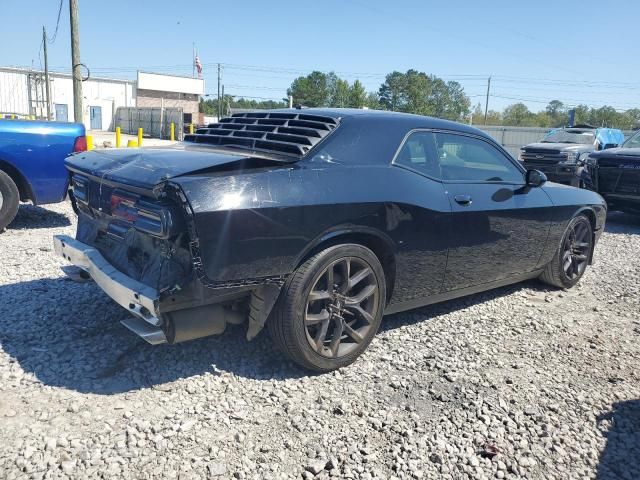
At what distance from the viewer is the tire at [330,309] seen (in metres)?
3.09

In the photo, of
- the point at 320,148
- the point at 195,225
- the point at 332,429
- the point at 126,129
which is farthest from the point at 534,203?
the point at 126,129

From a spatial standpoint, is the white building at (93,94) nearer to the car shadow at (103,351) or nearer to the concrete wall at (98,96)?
the concrete wall at (98,96)

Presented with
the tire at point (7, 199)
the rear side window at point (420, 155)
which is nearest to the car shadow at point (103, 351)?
the rear side window at point (420, 155)

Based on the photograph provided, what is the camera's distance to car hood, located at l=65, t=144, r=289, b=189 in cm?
288

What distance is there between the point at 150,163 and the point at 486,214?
2.50 meters

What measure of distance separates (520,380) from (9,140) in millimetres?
6006

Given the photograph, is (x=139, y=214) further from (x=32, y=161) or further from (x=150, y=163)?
(x=32, y=161)

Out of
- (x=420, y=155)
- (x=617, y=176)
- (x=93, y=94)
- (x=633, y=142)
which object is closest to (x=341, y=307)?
(x=420, y=155)

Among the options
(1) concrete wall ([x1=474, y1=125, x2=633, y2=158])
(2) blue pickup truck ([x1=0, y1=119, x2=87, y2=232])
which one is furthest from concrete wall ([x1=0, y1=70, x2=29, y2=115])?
(2) blue pickup truck ([x1=0, y1=119, x2=87, y2=232])

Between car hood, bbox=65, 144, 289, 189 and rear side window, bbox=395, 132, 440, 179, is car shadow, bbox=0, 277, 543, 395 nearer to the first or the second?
car hood, bbox=65, 144, 289, 189

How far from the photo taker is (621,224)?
32.9 feet

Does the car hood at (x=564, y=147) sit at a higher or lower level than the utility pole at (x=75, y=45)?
lower

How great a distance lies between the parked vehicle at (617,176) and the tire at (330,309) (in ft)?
24.6

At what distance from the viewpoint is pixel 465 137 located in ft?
14.1
